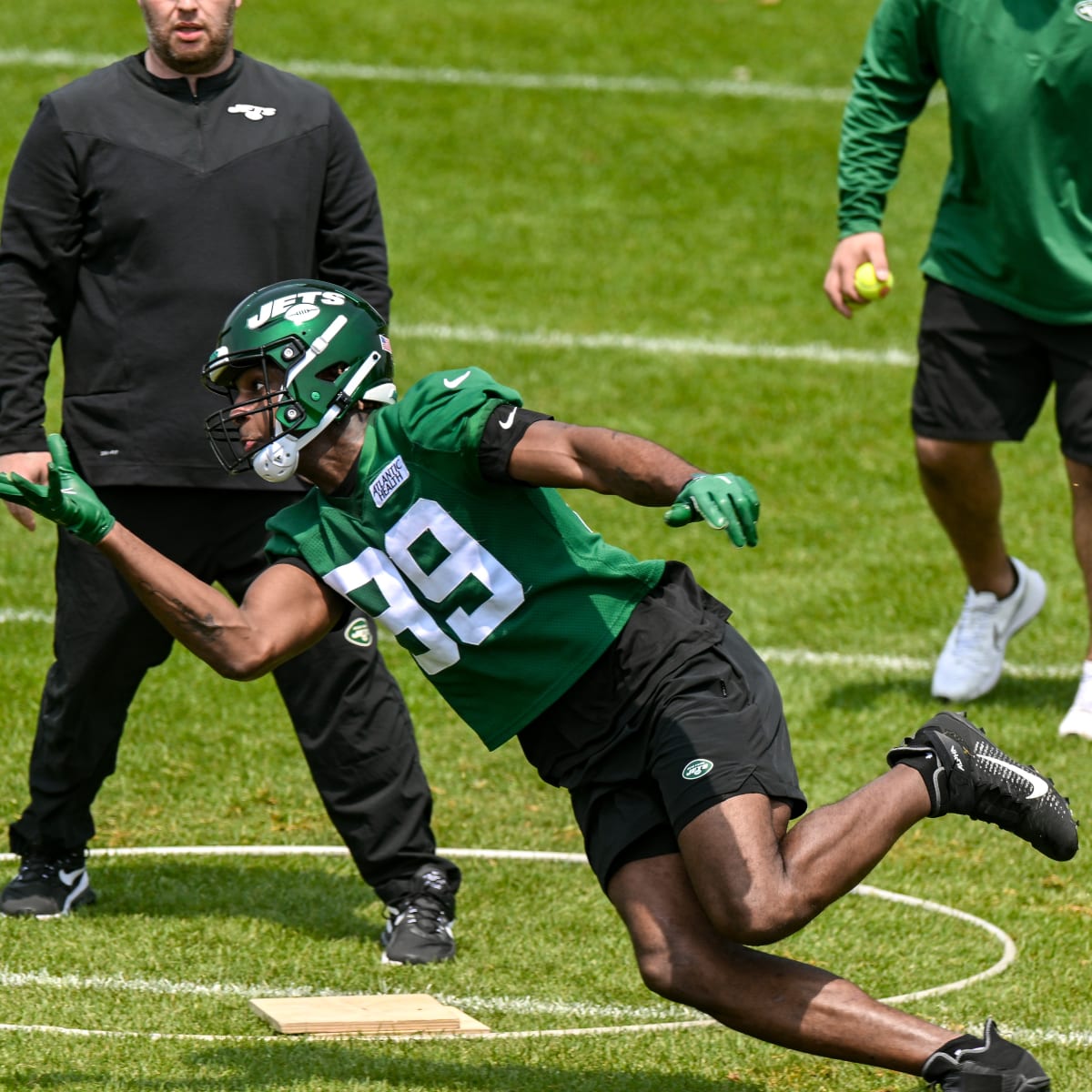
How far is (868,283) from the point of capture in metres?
7.34

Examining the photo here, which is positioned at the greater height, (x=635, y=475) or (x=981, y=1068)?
(x=635, y=475)

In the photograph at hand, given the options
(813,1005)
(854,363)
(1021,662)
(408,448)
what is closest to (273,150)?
(408,448)

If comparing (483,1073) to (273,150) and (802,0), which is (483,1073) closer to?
(273,150)

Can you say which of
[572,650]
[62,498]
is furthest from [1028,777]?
[62,498]

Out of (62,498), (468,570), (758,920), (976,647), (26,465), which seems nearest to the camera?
(62,498)

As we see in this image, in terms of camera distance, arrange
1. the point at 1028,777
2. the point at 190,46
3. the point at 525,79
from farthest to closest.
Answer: the point at 525,79 < the point at 190,46 < the point at 1028,777

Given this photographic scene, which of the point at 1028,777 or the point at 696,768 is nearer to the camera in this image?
the point at 696,768

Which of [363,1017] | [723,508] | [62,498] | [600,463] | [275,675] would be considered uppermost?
[723,508]

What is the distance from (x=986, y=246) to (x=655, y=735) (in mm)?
3257

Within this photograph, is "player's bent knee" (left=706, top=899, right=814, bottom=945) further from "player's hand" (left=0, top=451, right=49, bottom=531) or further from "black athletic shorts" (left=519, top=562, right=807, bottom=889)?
"player's hand" (left=0, top=451, right=49, bottom=531)

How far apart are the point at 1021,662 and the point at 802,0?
→ 9.84m

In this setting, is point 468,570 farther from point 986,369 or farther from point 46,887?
point 986,369

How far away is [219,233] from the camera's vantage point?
5.96 metres

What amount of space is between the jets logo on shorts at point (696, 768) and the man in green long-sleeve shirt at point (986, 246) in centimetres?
301
